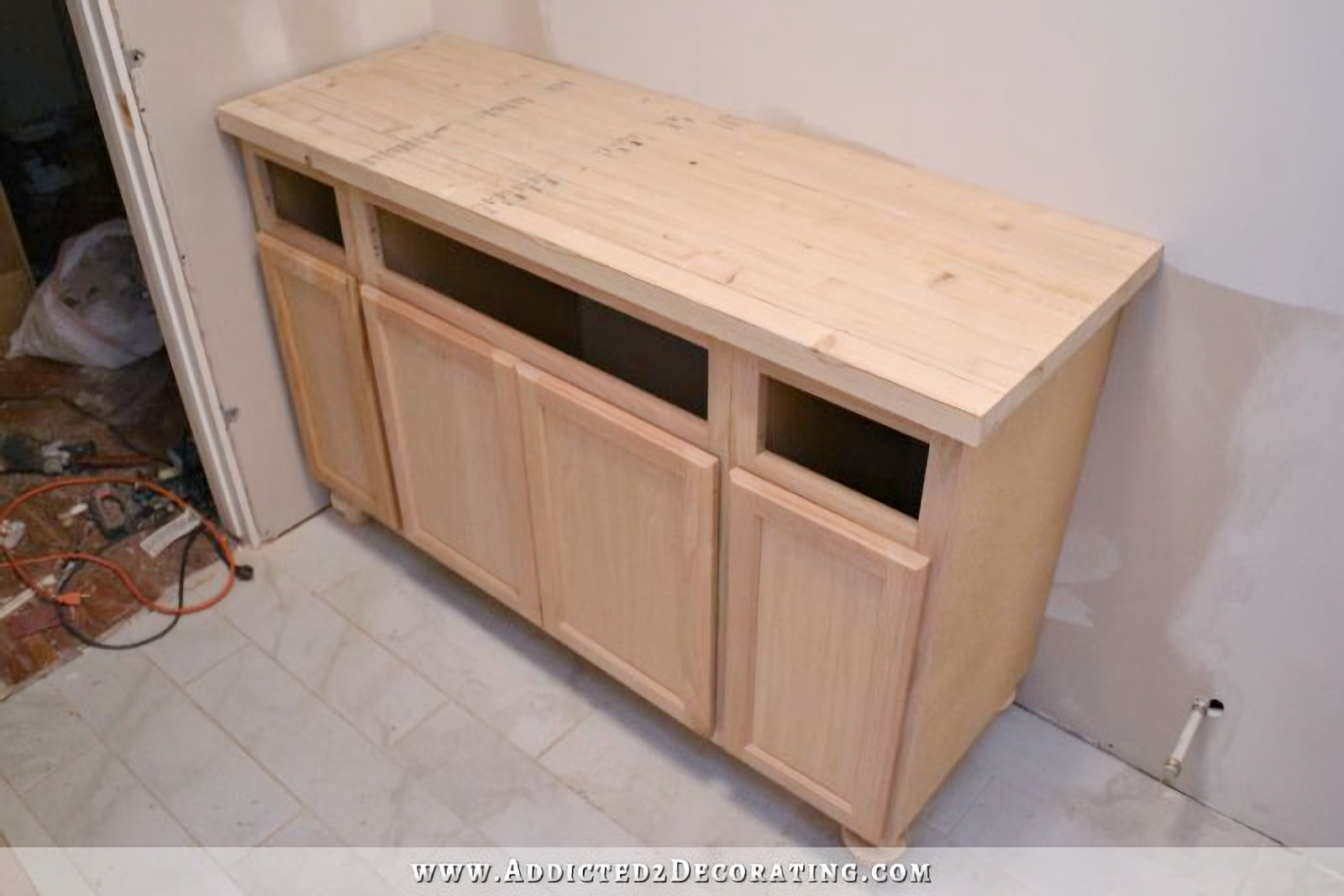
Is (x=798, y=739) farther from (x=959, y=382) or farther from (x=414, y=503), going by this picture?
(x=414, y=503)

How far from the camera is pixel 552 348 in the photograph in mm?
1517

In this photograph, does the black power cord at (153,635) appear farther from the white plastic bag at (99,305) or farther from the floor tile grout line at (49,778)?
the white plastic bag at (99,305)

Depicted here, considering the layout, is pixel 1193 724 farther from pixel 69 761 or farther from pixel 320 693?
pixel 69 761

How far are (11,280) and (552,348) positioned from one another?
5.84ft

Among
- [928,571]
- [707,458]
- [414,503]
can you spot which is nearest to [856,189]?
[707,458]

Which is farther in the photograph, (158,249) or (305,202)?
(305,202)

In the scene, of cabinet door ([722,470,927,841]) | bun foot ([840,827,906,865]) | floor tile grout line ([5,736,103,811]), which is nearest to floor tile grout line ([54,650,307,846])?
floor tile grout line ([5,736,103,811])

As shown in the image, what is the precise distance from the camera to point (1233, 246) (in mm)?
1263

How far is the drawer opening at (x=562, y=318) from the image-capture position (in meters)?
1.76

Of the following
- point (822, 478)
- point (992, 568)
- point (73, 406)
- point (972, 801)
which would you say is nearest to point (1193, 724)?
point (972, 801)

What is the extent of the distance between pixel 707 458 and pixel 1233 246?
2.07 ft

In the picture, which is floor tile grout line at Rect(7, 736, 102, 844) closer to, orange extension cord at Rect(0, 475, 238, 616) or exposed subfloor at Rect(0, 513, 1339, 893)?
exposed subfloor at Rect(0, 513, 1339, 893)

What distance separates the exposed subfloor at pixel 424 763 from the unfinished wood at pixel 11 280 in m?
1.12

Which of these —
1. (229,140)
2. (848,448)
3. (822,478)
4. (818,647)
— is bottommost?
(818,647)
